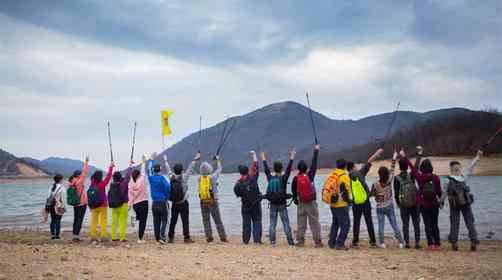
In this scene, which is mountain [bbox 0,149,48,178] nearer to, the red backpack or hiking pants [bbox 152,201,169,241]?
hiking pants [bbox 152,201,169,241]

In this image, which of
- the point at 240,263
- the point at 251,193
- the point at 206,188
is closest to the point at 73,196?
the point at 206,188

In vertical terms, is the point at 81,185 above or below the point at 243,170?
below

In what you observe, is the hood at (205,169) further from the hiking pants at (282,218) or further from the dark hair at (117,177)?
the dark hair at (117,177)

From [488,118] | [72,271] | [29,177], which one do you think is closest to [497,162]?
[488,118]

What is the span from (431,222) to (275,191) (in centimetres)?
357

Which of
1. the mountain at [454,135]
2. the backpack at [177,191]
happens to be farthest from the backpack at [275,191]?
the mountain at [454,135]

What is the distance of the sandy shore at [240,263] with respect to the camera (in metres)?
7.13

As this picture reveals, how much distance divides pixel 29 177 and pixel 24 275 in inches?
7125

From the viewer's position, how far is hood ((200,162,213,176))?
1110 centimetres

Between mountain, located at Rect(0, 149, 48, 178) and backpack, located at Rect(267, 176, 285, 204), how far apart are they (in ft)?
577

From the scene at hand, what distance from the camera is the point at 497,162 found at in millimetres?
95875

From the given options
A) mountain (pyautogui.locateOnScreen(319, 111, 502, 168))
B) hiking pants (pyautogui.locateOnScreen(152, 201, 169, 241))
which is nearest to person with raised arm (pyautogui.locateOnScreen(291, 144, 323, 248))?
hiking pants (pyautogui.locateOnScreen(152, 201, 169, 241))

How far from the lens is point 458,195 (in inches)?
388

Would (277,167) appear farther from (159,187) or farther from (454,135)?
(454,135)
